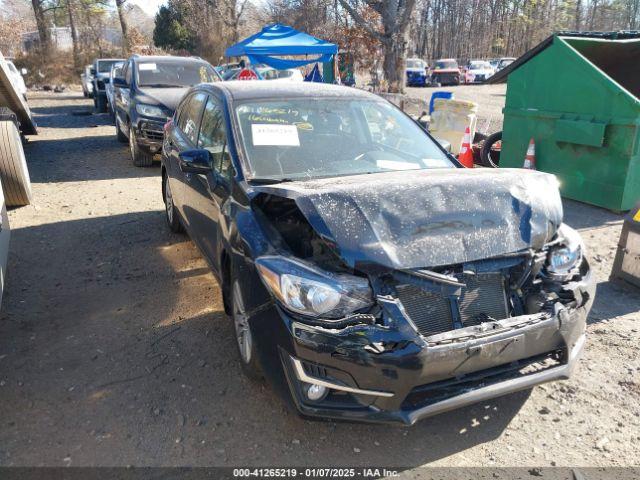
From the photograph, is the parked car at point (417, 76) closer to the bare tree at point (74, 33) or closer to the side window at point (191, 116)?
the bare tree at point (74, 33)

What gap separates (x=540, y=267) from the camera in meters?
2.82

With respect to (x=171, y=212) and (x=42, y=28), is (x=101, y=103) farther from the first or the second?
(x=42, y=28)

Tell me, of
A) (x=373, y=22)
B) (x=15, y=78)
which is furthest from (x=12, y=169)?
(x=373, y=22)

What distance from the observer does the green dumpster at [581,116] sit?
6336mm

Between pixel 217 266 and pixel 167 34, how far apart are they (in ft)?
128

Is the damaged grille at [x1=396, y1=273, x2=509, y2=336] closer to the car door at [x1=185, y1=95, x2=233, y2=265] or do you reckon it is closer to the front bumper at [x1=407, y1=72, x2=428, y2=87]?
the car door at [x1=185, y1=95, x2=233, y2=265]

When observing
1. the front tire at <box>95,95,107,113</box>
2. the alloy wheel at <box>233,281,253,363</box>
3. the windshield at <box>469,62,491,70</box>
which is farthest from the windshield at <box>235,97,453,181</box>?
the windshield at <box>469,62,491,70</box>

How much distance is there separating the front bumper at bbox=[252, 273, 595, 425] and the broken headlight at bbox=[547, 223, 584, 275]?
382 millimetres

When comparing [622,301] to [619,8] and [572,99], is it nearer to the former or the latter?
[572,99]

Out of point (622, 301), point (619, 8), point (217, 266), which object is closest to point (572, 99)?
point (622, 301)

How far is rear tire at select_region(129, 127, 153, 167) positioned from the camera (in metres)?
9.37

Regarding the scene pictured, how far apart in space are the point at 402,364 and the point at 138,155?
325 inches

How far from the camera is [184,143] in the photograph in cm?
486

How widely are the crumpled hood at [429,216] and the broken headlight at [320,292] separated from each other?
110mm
